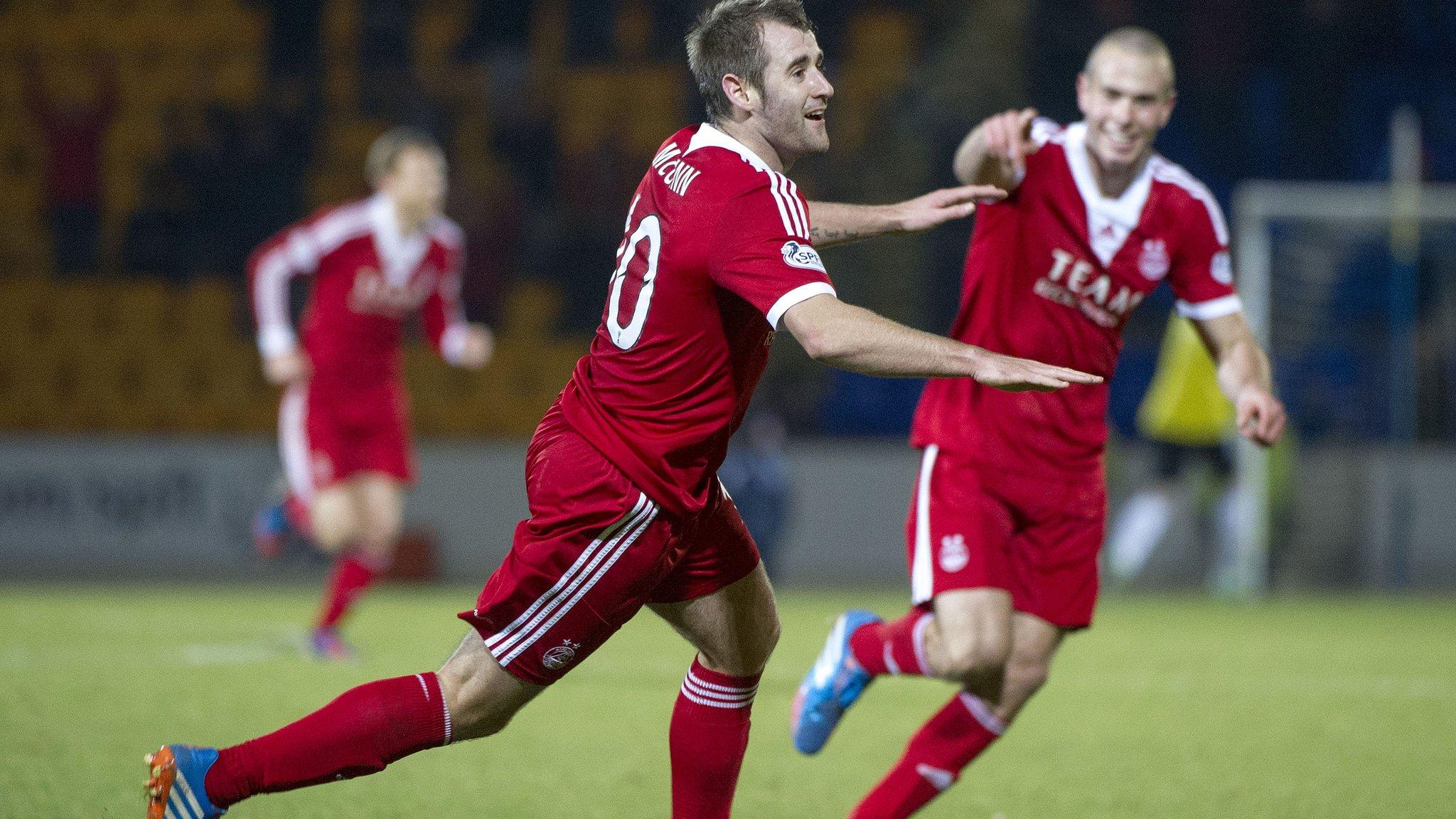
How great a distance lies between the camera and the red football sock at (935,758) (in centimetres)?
381

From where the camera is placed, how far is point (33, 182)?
15.2 meters

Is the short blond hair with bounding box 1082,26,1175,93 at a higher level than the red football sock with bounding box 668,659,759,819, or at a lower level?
higher

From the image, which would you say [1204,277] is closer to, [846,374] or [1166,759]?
[1166,759]

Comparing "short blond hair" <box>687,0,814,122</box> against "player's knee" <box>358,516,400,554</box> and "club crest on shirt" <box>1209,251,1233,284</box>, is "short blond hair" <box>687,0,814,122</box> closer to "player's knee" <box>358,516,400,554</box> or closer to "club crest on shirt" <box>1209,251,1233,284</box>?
"club crest on shirt" <box>1209,251,1233,284</box>

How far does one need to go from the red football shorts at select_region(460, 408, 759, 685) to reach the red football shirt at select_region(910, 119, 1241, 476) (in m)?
1.21

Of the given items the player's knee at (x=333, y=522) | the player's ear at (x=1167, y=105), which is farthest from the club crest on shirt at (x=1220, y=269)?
the player's knee at (x=333, y=522)

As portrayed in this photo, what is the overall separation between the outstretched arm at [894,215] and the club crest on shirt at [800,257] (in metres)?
0.49

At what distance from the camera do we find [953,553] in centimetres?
394

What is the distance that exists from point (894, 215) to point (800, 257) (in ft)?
2.23

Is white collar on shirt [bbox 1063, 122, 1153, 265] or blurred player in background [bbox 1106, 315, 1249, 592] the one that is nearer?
white collar on shirt [bbox 1063, 122, 1153, 265]

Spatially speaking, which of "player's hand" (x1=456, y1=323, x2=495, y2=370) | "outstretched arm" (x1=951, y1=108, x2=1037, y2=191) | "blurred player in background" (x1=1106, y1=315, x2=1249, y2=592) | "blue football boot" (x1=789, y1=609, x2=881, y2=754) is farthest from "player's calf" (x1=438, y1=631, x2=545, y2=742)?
"blurred player in background" (x1=1106, y1=315, x2=1249, y2=592)

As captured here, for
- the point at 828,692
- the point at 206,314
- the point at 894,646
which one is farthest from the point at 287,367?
the point at 206,314

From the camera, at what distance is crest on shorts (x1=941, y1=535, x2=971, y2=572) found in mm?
3916

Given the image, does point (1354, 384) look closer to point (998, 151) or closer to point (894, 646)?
point (894, 646)
